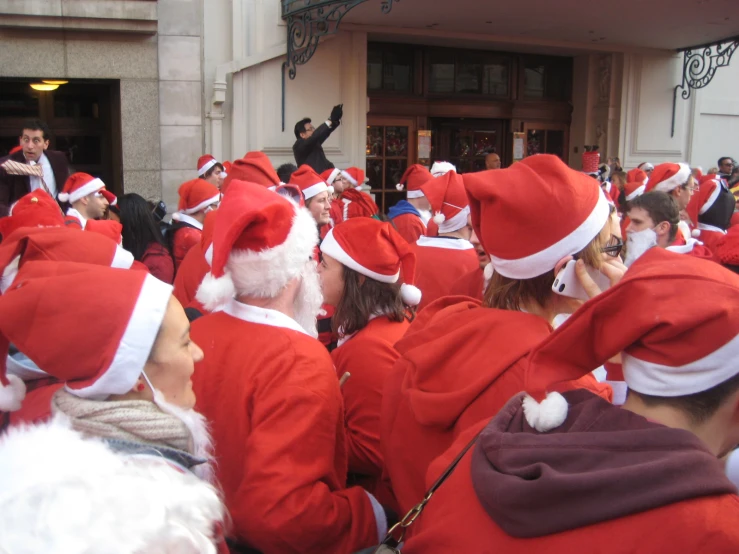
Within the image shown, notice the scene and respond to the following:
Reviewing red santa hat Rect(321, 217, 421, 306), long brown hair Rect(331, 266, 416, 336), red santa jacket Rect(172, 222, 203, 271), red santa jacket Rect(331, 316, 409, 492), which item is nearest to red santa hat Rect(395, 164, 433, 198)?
red santa jacket Rect(172, 222, 203, 271)

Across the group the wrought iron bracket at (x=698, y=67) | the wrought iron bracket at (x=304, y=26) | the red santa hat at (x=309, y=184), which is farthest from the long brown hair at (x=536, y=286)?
the wrought iron bracket at (x=698, y=67)

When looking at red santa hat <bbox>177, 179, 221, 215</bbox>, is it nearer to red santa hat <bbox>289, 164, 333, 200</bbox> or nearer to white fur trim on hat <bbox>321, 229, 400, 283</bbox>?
red santa hat <bbox>289, 164, 333, 200</bbox>

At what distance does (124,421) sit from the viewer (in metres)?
1.41

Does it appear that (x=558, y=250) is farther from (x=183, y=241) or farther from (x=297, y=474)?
(x=183, y=241)

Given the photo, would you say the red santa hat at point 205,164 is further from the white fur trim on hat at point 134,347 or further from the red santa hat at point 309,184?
the white fur trim on hat at point 134,347

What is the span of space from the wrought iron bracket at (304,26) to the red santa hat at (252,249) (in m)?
7.06

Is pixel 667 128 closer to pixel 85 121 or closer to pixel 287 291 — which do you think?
pixel 85 121

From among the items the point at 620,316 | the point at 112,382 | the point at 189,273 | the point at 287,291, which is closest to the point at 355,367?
the point at 287,291

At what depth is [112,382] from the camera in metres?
1.47

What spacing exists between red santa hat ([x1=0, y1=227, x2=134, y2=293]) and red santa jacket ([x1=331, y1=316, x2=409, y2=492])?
107 cm

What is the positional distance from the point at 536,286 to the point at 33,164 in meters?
5.39

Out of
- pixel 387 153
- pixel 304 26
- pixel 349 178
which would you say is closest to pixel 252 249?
pixel 349 178

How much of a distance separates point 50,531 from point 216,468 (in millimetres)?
997

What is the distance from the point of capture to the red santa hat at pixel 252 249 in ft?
7.02
